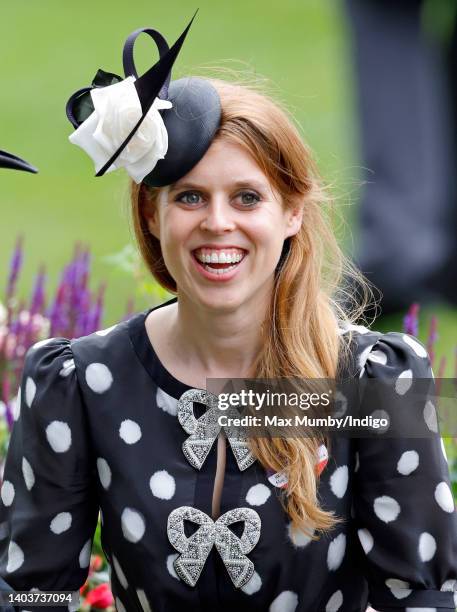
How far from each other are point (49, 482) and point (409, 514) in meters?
0.72

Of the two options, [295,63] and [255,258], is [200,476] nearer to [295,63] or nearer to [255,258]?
[255,258]

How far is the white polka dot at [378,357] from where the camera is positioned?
10.2ft

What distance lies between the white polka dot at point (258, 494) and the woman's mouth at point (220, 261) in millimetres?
419

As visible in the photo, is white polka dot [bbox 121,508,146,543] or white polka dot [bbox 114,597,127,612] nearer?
white polka dot [bbox 121,508,146,543]

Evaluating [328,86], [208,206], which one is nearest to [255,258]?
[208,206]

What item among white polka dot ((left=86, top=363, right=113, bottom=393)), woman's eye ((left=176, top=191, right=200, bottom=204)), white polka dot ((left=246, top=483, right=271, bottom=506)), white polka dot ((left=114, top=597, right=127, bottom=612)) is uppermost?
woman's eye ((left=176, top=191, right=200, bottom=204))

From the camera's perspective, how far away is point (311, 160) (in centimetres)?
314

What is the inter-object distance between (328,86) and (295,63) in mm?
928

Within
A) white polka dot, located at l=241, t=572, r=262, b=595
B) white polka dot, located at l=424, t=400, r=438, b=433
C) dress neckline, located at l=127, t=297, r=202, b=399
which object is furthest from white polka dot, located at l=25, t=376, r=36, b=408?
white polka dot, located at l=424, t=400, r=438, b=433

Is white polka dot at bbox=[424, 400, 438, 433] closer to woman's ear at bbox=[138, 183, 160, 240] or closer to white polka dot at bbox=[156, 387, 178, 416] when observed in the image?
white polka dot at bbox=[156, 387, 178, 416]

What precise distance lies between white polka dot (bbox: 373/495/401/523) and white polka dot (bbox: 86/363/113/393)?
0.59m

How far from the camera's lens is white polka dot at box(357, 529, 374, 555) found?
10.1 feet

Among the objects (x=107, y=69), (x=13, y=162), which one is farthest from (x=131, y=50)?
(x=107, y=69)

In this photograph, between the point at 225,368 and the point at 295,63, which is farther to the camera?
the point at 295,63
